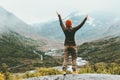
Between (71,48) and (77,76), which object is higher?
(71,48)

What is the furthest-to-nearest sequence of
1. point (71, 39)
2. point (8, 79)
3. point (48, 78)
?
point (48, 78), point (71, 39), point (8, 79)

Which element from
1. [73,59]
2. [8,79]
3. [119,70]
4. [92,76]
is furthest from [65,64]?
[119,70]

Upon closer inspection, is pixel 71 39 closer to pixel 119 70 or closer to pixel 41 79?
pixel 41 79

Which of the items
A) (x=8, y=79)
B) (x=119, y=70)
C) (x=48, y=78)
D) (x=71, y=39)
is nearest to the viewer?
(x=8, y=79)

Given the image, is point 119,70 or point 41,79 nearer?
point 41,79

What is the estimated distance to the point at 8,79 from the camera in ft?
58.5

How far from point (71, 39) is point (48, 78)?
3450 mm

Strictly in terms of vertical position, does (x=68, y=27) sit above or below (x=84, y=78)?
above

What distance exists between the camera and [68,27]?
77.0 feet

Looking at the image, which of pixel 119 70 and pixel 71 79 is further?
pixel 119 70

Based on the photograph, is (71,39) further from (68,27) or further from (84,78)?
(84,78)

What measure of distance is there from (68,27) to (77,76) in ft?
11.0

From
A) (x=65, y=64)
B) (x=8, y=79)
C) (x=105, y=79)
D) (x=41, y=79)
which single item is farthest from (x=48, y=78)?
(x=8, y=79)

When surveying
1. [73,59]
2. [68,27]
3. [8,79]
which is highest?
[68,27]
